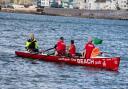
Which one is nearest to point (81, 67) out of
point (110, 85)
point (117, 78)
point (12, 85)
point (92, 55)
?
point (92, 55)

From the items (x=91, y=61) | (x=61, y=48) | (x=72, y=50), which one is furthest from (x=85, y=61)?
(x=61, y=48)

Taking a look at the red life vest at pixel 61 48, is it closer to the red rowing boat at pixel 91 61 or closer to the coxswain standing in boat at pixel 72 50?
the red rowing boat at pixel 91 61

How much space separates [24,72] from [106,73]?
20.7 ft

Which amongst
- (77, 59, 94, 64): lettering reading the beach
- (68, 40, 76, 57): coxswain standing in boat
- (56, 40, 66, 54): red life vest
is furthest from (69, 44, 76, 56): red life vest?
(56, 40, 66, 54): red life vest

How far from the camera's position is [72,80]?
44.4 meters

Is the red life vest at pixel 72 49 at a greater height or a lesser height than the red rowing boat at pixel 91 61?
greater

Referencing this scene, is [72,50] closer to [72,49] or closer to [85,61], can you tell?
[72,49]

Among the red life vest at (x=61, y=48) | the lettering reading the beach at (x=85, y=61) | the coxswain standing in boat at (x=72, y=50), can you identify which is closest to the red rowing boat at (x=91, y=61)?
the lettering reading the beach at (x=85, y=61)

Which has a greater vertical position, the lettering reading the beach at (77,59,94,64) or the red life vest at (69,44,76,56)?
the red life vest at (69,44,76,56)

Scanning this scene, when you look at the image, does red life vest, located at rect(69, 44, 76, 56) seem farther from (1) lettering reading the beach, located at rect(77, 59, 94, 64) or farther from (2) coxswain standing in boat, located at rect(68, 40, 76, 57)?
(1) lettering reading the beach, located at rect(77, 59, 94, 64)

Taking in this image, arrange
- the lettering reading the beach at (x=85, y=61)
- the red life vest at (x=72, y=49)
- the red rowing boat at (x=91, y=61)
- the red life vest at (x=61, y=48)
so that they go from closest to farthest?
the red rowing boat at (x=91, y=61)
the lettering reading the beach at (x=85, y=61)
the red life vest at (x=72, y=49)
the red life vest at (x=61, y=48)

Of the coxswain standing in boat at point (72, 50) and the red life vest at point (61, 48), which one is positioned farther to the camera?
the red life vest at point (61, 48)

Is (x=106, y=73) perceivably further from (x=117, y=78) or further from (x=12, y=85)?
(x=12, y=85)

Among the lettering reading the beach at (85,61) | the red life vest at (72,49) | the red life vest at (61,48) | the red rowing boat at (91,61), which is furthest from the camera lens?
the red life vest at (61,48)
